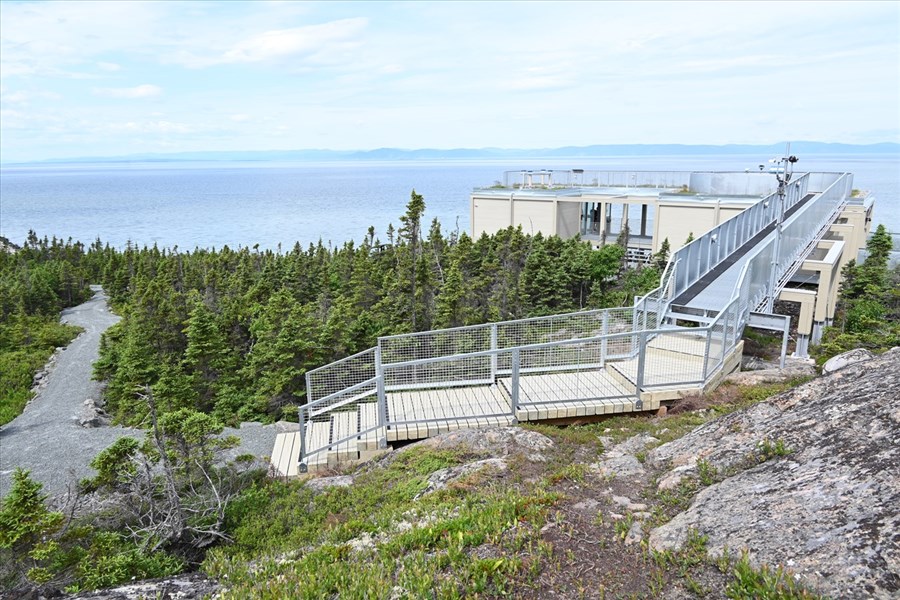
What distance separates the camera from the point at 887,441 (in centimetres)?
473

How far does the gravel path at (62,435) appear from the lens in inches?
505

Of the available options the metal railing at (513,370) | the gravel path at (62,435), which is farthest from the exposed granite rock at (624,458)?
the gravel path at (62,435)

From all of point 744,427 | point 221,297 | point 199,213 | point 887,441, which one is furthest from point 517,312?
point 199,213

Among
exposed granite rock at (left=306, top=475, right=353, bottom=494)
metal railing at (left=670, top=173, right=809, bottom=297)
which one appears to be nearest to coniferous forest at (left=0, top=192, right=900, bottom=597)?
exposed granite rock at (left=306, top=475, right=353, bottom=494)

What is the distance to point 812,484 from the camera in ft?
15.2

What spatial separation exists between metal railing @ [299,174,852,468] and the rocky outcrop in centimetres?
288

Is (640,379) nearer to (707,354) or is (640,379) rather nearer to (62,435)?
(707,354)

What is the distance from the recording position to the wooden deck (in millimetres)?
9266

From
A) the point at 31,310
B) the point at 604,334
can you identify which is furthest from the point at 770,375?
the point at 31,310

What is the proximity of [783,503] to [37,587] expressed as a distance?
274 inches

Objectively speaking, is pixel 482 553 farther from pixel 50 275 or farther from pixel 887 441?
pixel 50 275

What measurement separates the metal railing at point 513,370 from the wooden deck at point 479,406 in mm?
18

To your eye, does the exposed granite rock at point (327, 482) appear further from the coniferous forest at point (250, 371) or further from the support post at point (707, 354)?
the support post at point (707, 354)

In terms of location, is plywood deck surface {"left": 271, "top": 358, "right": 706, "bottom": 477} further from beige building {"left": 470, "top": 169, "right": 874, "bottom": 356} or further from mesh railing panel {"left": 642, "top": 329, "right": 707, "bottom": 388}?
beige building {"left": 470, "top": 169, "right": 874, "bottom": 356}
